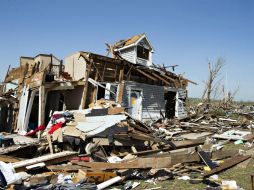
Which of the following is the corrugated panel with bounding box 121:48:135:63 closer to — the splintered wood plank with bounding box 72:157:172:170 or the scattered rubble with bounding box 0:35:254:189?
the scattered rubble with bounding box 0:35:254:189

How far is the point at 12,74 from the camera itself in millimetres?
18109

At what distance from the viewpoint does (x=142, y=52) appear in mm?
21141

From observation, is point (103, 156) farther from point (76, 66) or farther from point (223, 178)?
point (76, 66)

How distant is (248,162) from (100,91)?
10250mm

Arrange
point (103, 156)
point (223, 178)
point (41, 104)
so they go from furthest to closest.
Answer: point (41, 104), point (103, 156), point (223, 178)

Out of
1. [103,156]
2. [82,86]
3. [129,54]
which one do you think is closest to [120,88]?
[82,86]

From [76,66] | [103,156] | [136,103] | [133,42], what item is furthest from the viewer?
[133,42]

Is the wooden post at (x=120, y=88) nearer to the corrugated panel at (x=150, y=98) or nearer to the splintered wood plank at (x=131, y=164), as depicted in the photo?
the corrugated panel at (x=150, y=98)

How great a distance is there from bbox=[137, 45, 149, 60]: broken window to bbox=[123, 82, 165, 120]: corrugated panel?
3.07m

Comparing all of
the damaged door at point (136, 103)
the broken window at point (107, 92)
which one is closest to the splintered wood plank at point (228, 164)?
the broken window at point (107, 92)

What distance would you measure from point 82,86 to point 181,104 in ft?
32.2

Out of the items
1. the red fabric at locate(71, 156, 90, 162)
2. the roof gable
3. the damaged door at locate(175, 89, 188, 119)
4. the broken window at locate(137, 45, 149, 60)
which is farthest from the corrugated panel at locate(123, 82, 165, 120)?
the red fabric at locate(71, 156, 90, 162)

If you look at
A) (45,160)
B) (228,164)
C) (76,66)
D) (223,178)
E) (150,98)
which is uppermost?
(76,66)

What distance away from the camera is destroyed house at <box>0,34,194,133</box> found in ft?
45.6
